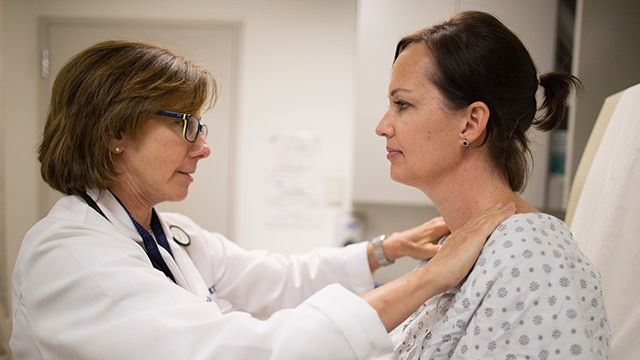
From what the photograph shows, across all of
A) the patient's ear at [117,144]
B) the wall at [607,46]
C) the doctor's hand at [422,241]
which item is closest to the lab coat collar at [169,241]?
the patient's ear at [117,144]

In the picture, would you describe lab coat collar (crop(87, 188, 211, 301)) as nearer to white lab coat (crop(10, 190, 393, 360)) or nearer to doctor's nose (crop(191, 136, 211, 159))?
white lab coat (crop(10, 190, 393, 360))

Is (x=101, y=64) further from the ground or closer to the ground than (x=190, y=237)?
further from the ground

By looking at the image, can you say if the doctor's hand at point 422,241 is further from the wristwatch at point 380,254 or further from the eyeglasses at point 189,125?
the eyeglasses at point 189,125

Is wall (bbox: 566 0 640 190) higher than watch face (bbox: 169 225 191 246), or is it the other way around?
wall (bbox: 566 0 640 190)

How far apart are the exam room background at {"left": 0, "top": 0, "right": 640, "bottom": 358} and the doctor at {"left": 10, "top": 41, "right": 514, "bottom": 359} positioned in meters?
0.88

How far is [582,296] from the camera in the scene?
713mm

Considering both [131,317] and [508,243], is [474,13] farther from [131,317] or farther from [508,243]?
[131,317]

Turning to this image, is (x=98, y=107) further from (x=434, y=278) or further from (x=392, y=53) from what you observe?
(x=392, y=53)

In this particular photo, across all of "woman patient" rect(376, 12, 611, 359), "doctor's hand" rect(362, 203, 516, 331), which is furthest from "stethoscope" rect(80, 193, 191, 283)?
"woman patient" rect(376, 12, 611, 359)

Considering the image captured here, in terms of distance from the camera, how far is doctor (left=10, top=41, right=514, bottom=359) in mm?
689

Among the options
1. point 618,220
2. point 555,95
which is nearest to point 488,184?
point 555,95

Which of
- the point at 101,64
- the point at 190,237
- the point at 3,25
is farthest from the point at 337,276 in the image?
the point at 3,25

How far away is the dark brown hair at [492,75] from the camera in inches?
32.9

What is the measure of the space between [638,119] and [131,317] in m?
1.30
